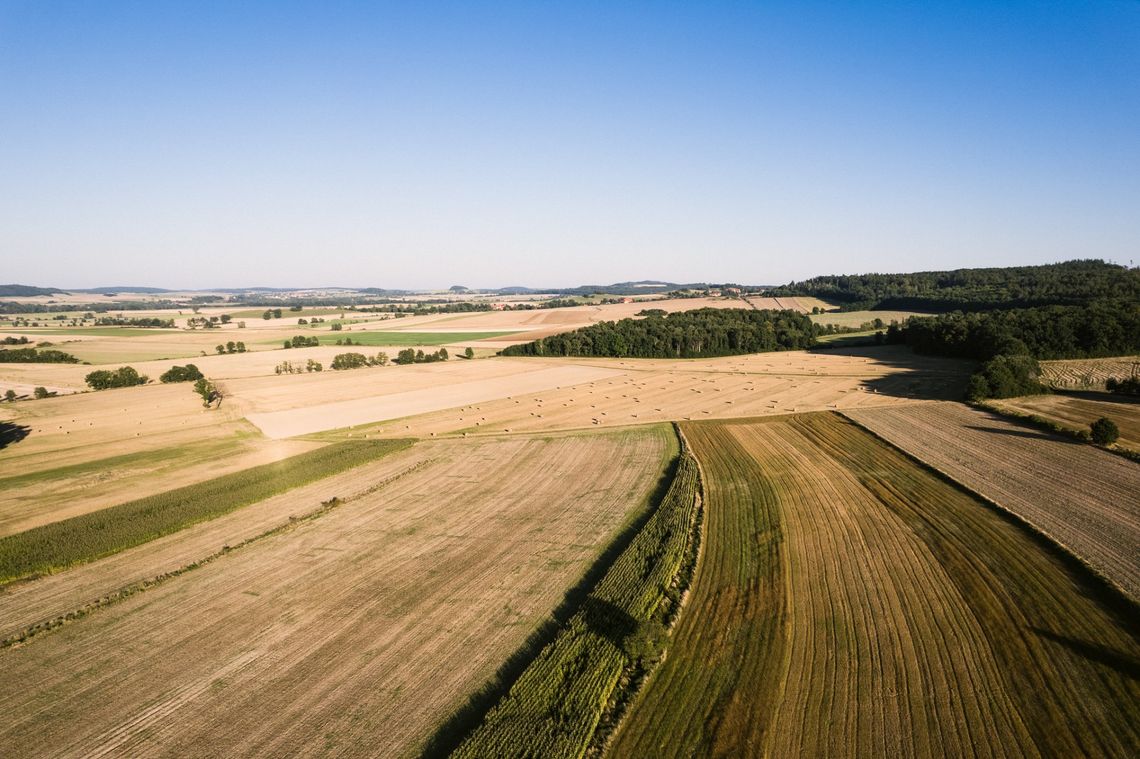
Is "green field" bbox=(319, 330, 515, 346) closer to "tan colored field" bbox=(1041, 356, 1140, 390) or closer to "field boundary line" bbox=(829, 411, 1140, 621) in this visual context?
"tan colored field" bbox=(1041, 356, 1140, 390)

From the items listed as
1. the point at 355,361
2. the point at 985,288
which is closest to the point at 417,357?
the point at 355,361

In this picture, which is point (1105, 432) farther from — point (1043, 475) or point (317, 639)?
point (317, 639)

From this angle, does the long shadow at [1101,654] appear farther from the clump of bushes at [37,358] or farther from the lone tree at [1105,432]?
the clump of bushes at [37,358]

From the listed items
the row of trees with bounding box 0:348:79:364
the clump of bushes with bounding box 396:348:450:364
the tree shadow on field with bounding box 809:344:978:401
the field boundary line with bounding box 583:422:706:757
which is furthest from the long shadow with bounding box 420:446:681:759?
the row of trees with bounding box 0:348:79:364

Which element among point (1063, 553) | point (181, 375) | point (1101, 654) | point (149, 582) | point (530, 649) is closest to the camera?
point (1101, 654)

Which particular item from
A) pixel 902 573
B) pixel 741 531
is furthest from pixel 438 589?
pixel 902 573
